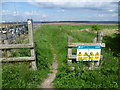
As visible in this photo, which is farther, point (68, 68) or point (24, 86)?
point (68, 68)

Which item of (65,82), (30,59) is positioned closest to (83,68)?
(65,82)

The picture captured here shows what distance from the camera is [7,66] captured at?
5.15m

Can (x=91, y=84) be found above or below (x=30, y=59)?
below

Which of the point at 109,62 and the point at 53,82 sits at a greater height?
the point at 109,62

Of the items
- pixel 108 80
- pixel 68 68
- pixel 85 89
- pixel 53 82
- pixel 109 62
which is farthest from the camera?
pixel 109 62

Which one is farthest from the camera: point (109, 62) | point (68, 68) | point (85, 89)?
point (109, 62)

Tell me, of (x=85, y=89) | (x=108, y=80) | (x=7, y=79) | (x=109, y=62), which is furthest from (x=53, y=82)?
(x=109, y=62)

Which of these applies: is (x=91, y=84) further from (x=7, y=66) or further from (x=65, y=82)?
(x=7, y=66)

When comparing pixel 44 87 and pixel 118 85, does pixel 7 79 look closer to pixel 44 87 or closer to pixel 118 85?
pixel 44 87

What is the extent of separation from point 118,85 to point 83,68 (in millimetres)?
1431

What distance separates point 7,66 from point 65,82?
8.34ft

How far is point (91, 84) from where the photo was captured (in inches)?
175

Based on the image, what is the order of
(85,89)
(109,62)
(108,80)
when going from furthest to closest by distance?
1. (109,62)
2. (108,80)
3. (85,89)

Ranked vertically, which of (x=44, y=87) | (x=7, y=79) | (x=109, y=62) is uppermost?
(x=109, y=62)
